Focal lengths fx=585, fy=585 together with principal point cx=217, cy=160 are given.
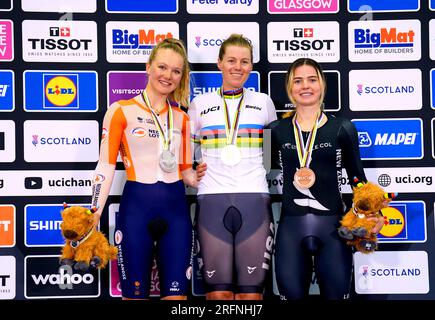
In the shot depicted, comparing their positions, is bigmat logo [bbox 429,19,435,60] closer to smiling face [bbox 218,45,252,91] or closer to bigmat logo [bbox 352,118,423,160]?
bigmat logo [bbox 352,118,423,160]

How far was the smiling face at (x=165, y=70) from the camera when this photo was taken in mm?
3592

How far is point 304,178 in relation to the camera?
11.4ft

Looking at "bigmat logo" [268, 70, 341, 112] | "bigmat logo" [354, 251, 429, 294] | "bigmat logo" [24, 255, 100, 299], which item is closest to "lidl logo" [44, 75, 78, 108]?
"bigmat logo" [24, 255, 100, 299]

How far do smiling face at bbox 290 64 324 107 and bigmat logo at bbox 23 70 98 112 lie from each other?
1401mm

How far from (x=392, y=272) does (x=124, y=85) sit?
2.27 meters

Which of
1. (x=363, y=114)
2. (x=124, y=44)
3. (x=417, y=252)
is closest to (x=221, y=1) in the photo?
(x=124, y=44)

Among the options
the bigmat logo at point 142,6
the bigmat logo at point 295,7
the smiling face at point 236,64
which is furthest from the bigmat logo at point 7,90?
the bigmat logo at point 295,7

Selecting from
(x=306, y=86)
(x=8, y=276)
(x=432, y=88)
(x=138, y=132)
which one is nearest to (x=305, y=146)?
(x=306, y=86)

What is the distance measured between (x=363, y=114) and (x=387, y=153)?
1.05 ft

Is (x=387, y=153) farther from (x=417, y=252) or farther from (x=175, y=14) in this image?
(x=175, y=14)

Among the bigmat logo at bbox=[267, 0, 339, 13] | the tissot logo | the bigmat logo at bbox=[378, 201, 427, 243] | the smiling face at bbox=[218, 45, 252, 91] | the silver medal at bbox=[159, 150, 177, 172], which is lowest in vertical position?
the bigmat logo at bbox=[378, 201, 427, 243]

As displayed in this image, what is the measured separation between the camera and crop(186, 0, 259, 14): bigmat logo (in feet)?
13.5

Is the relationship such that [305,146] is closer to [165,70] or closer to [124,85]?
[165,70]

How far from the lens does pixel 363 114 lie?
4090 mm
